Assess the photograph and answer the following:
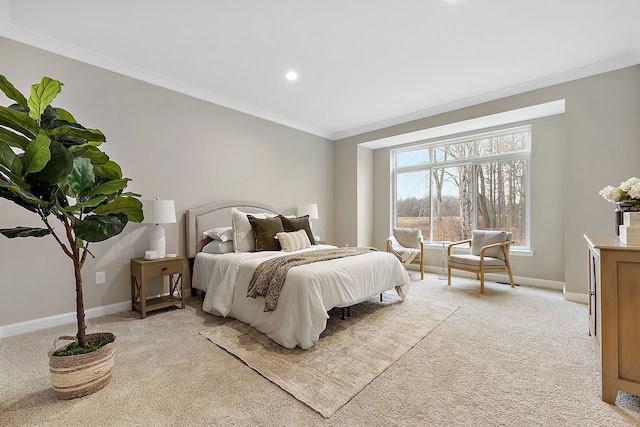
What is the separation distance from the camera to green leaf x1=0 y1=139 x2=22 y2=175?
4.72 feet

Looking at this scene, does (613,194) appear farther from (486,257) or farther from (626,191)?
(486,257)

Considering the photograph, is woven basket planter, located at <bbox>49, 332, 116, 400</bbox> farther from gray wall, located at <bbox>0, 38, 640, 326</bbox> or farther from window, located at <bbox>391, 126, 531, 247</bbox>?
window, located at <bbox>391, 126, 531, 247</bbox>

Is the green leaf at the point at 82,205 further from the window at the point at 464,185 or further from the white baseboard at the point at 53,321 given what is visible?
the window at the point at 464,185

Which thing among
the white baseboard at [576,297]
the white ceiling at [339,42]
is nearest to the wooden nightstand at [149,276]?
the white ceiling at [339,42]

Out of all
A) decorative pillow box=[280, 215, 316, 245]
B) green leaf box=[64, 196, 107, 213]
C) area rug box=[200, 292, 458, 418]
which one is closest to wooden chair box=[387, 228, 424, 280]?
area rug box=[200, 292, 458, 418]

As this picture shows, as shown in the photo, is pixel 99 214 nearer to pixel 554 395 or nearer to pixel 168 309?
pixel 168 309

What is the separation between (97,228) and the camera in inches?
64.7

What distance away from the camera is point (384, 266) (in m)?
3.29

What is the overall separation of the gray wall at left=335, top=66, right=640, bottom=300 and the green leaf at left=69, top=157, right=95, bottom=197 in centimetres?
465

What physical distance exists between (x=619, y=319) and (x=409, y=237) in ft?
11.5

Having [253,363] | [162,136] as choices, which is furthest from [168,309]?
[162,136]

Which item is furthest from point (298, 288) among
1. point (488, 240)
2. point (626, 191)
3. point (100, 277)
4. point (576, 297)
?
point (576, 297)

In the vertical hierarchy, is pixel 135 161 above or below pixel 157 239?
above

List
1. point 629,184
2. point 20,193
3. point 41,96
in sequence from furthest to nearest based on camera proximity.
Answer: point 629,184, point 41,96, point 20,193
